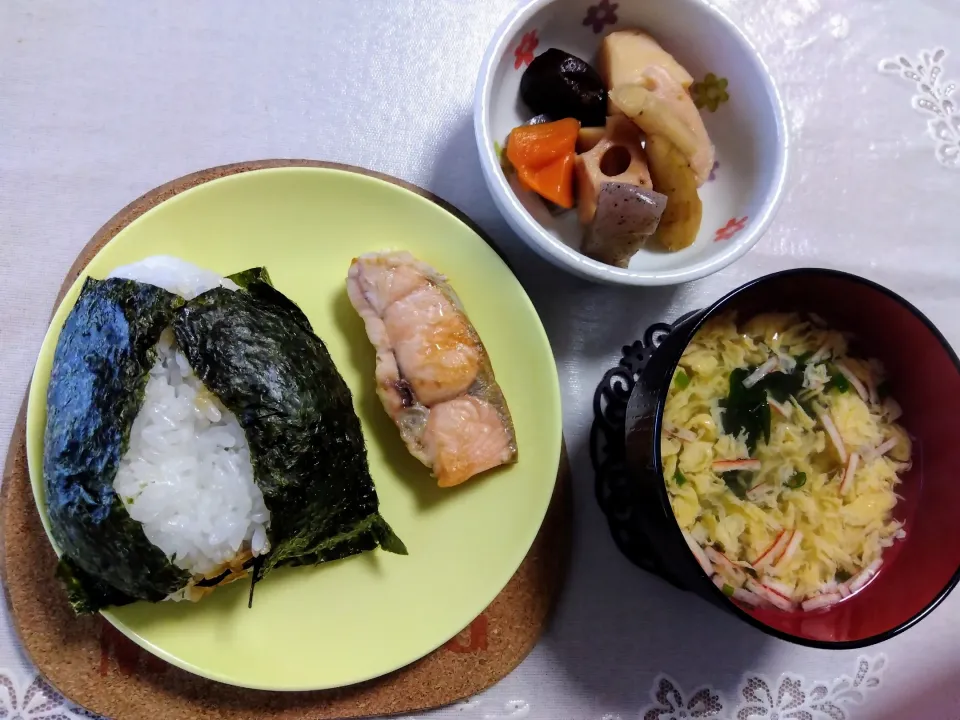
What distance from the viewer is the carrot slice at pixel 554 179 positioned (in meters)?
1.14

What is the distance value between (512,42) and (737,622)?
1.07 meters

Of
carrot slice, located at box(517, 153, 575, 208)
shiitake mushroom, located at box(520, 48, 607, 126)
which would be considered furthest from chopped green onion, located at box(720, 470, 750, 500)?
shiitake mushroom, located at box(520, 48, 607, 126)

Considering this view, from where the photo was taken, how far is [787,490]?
1079 millimetres

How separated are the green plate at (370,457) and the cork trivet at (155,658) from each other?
0.36 ft

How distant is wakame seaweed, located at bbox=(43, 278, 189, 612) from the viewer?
965mm

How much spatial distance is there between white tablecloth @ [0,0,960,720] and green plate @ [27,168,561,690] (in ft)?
0.44

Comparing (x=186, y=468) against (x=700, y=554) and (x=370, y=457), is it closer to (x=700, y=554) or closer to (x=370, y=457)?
(x=370, y=457)

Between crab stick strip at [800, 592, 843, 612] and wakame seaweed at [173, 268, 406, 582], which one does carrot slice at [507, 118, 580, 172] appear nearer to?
wakame seaweed at [173, 268, 406, 582]

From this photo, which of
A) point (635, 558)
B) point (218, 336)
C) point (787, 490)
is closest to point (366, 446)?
point (218, 336)

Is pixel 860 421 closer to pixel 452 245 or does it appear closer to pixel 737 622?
pixel 737 622

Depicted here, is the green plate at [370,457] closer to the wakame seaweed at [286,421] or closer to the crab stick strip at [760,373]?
the wakame seaweed at [286,421]

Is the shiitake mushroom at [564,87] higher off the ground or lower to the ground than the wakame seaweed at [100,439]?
higher

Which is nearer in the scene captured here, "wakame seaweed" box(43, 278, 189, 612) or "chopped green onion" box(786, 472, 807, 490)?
"wakame seaweed" box(43, 278, 189, 612)

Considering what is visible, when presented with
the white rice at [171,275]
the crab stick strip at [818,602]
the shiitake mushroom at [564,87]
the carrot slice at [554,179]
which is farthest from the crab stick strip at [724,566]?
the white rice at [171,275]
